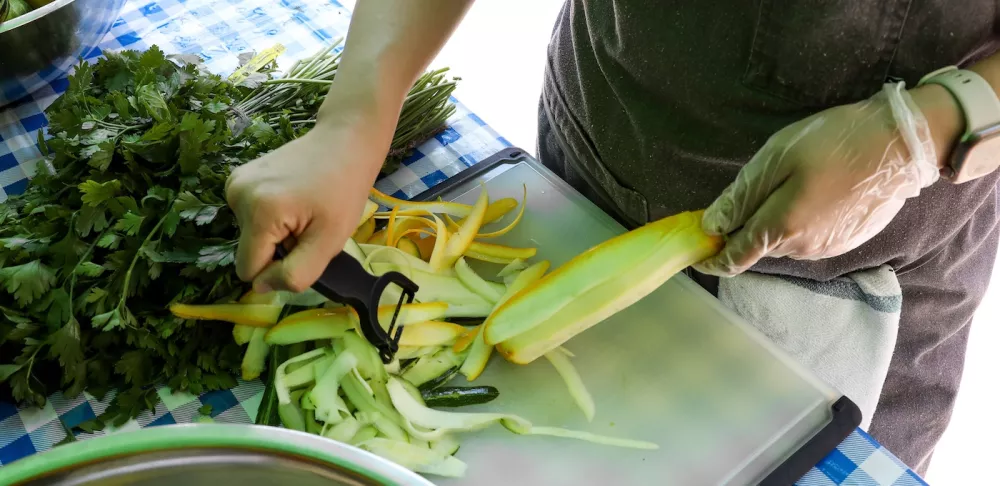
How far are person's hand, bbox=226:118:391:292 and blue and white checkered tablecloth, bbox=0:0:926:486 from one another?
11.7 inches

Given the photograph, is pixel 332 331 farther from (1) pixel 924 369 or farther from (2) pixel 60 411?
(1) pixel 924 369

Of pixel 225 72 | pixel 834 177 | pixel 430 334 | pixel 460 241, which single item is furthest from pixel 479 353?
pixel 225 72

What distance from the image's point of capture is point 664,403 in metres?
1.20

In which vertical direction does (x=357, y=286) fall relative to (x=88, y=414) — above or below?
above

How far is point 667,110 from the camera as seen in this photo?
124 cm

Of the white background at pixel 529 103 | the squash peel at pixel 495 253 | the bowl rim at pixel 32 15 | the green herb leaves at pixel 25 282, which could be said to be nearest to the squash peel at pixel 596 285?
the squash peel at pixel 495 253

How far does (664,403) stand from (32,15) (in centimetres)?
156

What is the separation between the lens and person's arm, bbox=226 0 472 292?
1.04m

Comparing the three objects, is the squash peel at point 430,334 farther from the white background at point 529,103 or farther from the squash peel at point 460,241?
the white background at point 529,103

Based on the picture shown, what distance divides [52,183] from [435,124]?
0.80m

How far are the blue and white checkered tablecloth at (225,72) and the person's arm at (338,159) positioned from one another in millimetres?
314

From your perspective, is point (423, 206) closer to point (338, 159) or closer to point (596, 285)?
point (338, 159)

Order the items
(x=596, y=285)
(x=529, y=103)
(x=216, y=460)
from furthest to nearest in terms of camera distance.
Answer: (x=529, y=103), (x=596, y=285), (x=216, y=460)

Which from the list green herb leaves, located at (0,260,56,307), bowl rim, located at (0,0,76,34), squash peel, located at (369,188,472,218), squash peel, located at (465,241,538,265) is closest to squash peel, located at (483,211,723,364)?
squash peel, located at (465,241,538,265)
